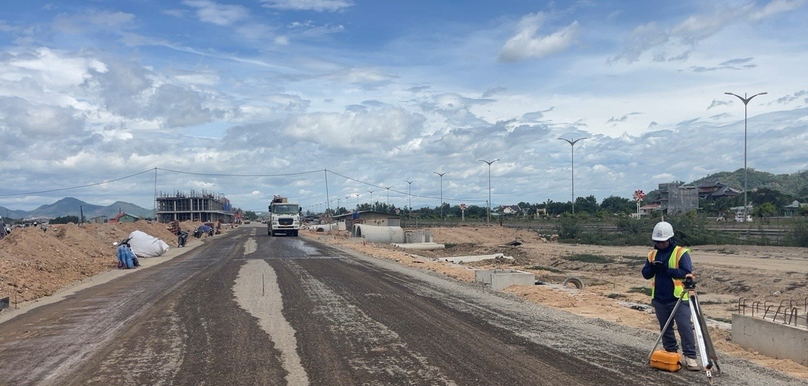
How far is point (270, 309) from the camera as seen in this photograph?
1374 centimetres

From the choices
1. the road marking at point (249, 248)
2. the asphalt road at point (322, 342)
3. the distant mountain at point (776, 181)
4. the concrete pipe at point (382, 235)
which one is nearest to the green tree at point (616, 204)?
the distant mountain at point (776, 181)

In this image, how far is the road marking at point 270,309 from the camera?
849 centimetres

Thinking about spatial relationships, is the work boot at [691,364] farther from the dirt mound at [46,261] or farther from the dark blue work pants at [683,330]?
the dirt mound at [46,261]

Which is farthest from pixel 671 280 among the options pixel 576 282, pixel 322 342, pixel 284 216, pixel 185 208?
pixel 185 208

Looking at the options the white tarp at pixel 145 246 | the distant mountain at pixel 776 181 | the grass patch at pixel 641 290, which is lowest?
the grass patch at pixel 641 290

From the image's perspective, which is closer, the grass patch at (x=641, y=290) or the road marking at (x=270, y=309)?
the road marking at (x=270, y=309)

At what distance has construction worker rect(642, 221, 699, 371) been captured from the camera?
8.07 metres

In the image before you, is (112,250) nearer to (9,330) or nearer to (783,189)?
(9,330)

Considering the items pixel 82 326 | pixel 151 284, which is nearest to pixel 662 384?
pixel 82 326

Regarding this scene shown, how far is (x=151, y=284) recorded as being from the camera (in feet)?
66.0

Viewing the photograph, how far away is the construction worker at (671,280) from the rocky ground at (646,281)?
136 centimetres

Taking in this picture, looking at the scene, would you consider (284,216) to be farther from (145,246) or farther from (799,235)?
(799,235)

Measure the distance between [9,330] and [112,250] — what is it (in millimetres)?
28753

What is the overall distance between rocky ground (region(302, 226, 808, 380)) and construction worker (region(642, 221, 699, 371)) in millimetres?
1364
